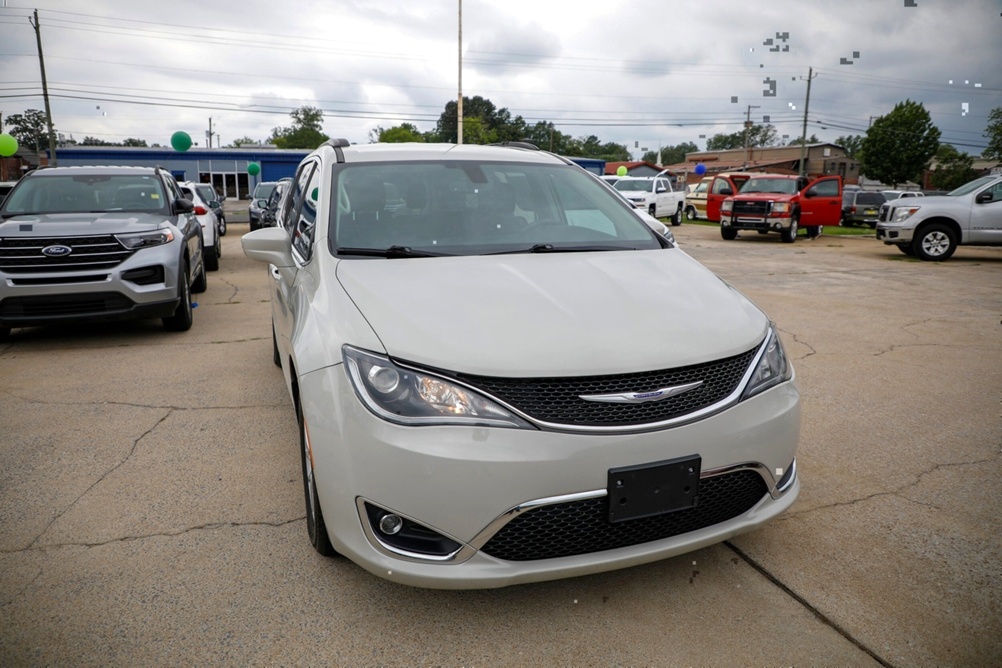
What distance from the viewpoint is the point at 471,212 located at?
11.0 ft

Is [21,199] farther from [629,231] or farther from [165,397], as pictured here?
[629,231]

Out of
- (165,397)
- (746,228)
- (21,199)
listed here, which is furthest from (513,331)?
(746,228)

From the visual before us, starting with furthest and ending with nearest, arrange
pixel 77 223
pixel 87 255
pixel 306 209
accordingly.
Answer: pixel 77 223 → pixel 87 255 → pixel 306 209

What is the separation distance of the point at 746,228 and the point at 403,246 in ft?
57.9

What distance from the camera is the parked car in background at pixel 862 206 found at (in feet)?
87.2

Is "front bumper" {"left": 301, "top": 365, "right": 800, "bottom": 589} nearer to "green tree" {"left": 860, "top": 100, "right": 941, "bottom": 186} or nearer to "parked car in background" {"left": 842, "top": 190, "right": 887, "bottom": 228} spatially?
"parked car in background" {"left": 842, "top": 190, "right": 887, "bottom": 228}

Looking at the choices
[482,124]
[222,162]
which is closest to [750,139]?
[482,124]

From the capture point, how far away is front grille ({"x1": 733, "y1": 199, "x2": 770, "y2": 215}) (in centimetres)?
1869

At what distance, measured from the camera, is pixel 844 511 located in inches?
124

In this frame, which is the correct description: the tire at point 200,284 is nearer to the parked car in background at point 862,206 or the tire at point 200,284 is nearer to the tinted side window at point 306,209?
the tinted side window at point 306,209

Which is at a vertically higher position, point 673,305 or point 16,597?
point 673,305

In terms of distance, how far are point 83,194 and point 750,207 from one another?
16.5 m

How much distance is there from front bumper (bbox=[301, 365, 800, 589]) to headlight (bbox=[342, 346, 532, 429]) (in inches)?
1.2

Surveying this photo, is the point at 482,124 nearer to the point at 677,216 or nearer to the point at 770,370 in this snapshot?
the point at 677,216
